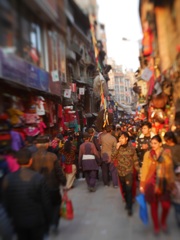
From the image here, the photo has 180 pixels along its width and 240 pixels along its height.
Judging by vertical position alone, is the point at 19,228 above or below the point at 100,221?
above

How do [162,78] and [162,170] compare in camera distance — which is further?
[162,78]

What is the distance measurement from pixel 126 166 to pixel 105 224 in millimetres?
1169

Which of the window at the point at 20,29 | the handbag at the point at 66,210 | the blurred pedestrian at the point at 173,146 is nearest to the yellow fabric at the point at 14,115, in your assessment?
the window at the point at 20,29

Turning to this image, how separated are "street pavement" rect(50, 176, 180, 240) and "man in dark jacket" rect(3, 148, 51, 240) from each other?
1475 mm

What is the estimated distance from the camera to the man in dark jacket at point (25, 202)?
3520 millimetres

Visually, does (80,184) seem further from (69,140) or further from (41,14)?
(41,14)

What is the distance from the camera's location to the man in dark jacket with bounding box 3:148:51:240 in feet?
11.5

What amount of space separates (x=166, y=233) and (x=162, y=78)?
29.7 ft

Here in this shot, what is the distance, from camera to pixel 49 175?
5.18m

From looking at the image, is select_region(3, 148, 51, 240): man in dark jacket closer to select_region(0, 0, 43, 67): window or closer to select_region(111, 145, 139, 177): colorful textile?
select_region(0, 0, 43, 67): window

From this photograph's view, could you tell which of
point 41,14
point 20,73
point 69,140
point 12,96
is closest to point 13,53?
point 20,73

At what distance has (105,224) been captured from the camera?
18.1 feet

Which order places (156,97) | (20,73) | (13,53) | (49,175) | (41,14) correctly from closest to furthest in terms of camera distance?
(41,14), (49,175), (13,53), (20,73), (156,97)

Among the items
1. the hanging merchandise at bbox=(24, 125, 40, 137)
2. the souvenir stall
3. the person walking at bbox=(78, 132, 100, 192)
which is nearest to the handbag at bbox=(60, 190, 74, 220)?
the person walking at bbox=(78, 132, 100, 192)
